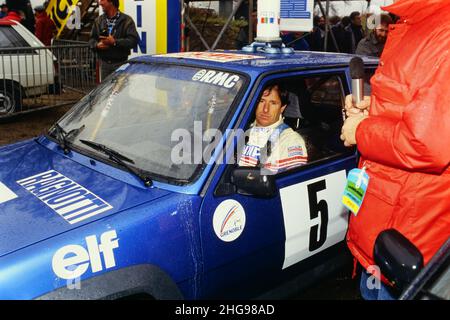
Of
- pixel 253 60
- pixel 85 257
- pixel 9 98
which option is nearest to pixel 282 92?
pixel 253 60

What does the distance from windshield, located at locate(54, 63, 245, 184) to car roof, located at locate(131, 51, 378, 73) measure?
0.06m

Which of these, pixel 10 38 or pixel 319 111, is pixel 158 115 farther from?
pixel 10 38

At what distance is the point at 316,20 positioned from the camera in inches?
448

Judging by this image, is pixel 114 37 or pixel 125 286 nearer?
pixel 125 286

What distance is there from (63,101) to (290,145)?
6497 millimetres

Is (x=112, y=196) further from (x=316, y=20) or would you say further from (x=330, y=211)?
(x=316, y=20)

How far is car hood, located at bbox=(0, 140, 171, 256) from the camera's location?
1.83 m

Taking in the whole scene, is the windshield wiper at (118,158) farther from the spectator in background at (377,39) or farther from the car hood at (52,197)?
the spectator in background at (377,39)

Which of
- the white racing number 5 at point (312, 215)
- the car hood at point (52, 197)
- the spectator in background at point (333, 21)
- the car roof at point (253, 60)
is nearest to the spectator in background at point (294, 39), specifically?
the spectator in background at point (333, 21)

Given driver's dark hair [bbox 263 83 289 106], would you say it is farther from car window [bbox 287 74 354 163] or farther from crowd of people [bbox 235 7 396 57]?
crowd of people [bbox 235 7 396 57]

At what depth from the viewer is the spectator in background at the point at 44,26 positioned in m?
10.8

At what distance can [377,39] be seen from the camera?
6555 mm

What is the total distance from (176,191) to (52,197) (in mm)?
566
